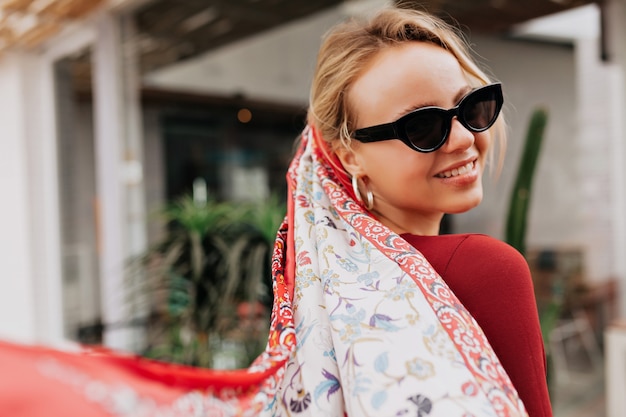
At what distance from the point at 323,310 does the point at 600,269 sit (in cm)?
253

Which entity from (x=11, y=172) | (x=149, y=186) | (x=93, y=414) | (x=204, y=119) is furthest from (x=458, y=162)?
(x=11, y=172)

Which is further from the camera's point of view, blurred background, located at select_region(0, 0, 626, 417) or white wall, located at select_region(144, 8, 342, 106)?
white wall, located at select_region(144, 8, 342, 106)

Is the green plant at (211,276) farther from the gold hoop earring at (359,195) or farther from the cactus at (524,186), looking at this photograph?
the gold hoop earring at (359,195)

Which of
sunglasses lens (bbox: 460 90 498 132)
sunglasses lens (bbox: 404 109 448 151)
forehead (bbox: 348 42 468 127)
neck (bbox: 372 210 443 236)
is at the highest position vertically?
forehead (bbox: 348 42 468 127)

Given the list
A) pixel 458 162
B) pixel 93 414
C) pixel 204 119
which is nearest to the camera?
pixel 93 414

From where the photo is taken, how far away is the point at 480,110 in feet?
2.61

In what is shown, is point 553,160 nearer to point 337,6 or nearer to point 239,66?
point 337,6

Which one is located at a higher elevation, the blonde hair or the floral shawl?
the blonde hair

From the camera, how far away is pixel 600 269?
2783mm

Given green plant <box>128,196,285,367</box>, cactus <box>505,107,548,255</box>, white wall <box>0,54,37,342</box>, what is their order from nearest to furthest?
cactus <box>505,107,548,255</box>
green plant <box>128,196,285,367</box>
white wall <box>0,54,37,342</box>

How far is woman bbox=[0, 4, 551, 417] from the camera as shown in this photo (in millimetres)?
537

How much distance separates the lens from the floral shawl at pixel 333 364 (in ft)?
1.60

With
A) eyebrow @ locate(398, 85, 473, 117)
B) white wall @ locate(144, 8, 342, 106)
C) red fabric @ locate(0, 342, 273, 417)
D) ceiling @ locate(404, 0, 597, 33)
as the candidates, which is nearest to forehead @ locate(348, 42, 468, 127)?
eyebrow @ locate(398, 85, 473, 117)

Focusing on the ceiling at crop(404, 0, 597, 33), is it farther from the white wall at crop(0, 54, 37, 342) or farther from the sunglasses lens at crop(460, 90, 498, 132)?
the white wall at crop(0, 54, 37, 342)
